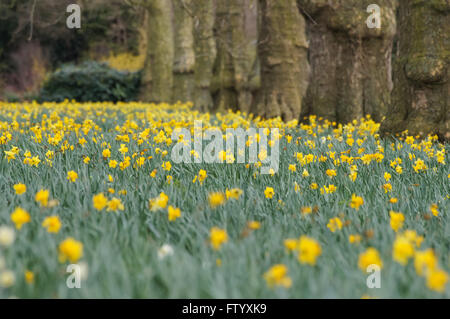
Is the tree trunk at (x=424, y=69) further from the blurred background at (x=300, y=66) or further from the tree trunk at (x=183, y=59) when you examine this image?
the tree trunk at (x=183, y=59)

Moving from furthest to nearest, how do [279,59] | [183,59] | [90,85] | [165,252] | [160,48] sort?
1. [90,85]
2. [160,48]
3. [183,59]
4. [279,59]
5. [165,252]

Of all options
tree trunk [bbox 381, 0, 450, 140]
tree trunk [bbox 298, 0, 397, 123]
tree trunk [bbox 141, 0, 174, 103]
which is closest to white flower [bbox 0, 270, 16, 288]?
tree trunk [bbox 381, 0, 450, 140]

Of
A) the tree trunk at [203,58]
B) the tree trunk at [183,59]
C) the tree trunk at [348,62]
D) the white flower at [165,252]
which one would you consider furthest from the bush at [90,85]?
the white flower at [165,252]

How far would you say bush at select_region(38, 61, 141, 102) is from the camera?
60.4ft

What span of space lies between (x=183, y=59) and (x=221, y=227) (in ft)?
39.6

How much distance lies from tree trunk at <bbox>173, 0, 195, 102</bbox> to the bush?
4.64m

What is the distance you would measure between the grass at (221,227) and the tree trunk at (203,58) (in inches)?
311

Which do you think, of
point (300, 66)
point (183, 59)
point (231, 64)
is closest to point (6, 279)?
point (300, 66)

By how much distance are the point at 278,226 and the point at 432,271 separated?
925 mm

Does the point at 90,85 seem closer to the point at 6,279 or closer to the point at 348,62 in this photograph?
the point at 348,62

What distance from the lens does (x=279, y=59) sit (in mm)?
8484

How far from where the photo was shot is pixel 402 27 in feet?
17.1
